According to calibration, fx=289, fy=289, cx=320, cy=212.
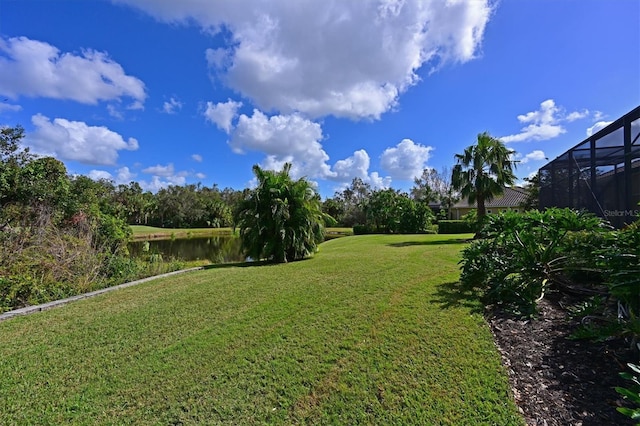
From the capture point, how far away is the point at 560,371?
8.42 ft

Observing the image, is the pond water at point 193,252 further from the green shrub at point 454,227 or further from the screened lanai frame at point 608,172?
the green shrub at point 454,227

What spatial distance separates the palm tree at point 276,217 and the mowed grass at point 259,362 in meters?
4.17

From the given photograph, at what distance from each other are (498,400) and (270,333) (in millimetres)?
2267

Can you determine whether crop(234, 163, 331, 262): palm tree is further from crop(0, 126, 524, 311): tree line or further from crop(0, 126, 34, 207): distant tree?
crop(0, 126, 34, 207): distant tree

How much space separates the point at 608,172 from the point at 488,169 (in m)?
8.89

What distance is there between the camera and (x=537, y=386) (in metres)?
2.42

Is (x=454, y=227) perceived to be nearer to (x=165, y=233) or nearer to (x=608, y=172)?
(x=608, y=172)

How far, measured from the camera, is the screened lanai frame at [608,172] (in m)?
5.63

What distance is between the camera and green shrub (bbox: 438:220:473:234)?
22.8 m

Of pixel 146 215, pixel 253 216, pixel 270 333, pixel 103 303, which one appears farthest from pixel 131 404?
pixel 146 215

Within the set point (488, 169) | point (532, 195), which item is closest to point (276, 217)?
point (488, 169)

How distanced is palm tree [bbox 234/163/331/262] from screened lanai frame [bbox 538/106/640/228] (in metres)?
7.24

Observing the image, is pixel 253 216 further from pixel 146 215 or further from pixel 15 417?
pixel 146 215

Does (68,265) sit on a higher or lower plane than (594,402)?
higher
